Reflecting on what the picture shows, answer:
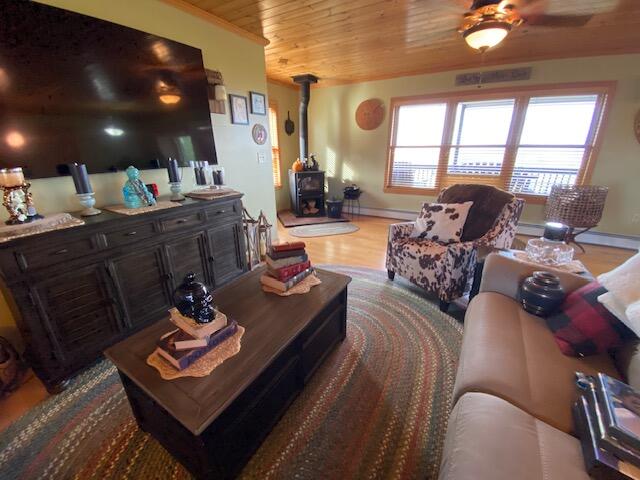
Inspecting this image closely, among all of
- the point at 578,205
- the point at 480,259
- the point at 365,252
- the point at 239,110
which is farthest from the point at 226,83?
the point at 578,205

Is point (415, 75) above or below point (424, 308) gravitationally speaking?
above

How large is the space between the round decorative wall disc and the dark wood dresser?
3.52 meters

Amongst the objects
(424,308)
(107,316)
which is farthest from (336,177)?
(107,316)

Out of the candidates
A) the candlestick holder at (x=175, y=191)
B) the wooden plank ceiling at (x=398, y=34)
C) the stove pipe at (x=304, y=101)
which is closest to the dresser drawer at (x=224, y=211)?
the candlestick holder at (x=175, y=191)

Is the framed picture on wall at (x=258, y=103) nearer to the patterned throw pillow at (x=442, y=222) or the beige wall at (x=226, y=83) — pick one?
the beige wall at (x=226, y=83)

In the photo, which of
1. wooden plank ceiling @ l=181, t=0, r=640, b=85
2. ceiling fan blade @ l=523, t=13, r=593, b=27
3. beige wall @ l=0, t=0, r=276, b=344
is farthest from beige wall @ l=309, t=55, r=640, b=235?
beige wall @ l=0, t=0, r=276, b=344

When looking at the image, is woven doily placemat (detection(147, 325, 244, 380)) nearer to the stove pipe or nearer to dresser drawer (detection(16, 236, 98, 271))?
dresser drawer (detection(16, 236, 98, 271))

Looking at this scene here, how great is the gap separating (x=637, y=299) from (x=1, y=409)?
293 centimetres

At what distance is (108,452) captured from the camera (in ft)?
3.88

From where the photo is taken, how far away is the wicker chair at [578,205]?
2.95 meters

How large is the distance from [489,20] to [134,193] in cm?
298

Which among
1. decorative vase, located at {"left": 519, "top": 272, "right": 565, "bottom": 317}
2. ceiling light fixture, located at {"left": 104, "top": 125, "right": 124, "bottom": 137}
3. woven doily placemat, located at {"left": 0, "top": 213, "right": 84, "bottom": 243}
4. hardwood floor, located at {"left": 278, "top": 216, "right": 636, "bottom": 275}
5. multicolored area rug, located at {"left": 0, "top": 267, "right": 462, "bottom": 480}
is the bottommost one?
multicolored area rug, located at {"left": 0, "top": 267, "right": 462, "bottom": 480}

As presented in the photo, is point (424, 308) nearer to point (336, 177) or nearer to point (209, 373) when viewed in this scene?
point (209, 373)

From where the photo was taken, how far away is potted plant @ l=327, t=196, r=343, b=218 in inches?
190
